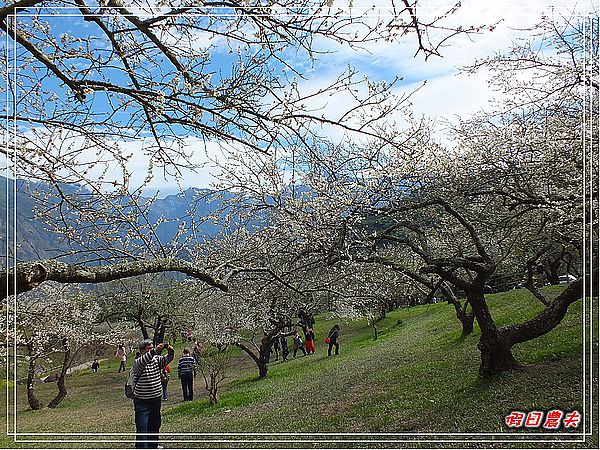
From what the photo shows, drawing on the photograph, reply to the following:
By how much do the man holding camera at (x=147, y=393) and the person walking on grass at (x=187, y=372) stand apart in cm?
83

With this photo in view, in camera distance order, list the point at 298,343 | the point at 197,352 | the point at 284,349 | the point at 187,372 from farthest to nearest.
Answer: the point at 284,349 → the point at 298,343 → the point at 197,352 → the point at 187,372

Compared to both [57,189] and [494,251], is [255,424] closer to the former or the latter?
[57,189]

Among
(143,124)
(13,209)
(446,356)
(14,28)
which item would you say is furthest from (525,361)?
(14,28)

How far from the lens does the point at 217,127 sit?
1.80 metres

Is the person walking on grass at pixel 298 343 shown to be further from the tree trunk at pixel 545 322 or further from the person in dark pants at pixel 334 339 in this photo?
the tree trunk at pixel 545 322

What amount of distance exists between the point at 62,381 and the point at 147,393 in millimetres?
2566

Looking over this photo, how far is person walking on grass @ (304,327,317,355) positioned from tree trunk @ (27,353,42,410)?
2.84 m

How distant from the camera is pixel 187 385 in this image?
3.50m

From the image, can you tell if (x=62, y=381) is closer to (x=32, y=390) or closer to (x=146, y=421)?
(x=32, y=390)

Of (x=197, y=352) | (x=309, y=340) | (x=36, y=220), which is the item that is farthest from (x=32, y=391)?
(x=309, y=340)

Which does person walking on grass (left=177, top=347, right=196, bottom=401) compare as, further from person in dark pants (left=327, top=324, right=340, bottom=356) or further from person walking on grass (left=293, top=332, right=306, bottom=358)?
person walking on grass (left=293, top=332, right=306, bottom=358)

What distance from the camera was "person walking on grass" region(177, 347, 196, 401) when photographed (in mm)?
3373

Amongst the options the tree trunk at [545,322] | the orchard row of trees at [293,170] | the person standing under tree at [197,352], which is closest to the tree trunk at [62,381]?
the orchard row of trees at [293,170]

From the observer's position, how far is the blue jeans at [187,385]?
3.31m
